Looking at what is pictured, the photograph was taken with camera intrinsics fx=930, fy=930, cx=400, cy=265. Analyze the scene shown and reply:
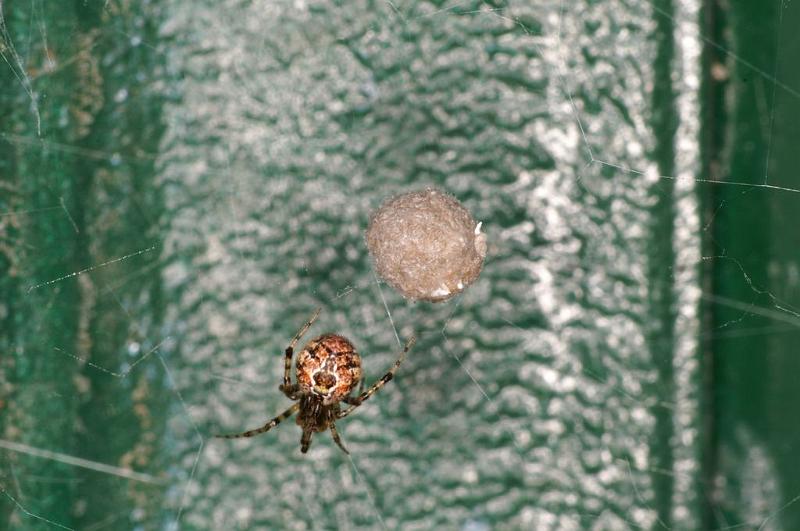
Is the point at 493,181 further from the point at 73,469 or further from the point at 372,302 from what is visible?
the point at 73,469

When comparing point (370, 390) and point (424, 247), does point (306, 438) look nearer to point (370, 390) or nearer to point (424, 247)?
point (370, 390)

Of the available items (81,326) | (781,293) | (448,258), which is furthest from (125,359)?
(781,293)

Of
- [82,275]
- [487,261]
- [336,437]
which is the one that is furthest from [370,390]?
[82,275]

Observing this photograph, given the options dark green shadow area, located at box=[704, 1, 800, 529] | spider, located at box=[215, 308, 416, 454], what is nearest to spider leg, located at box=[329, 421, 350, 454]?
spider, located at box=[215, 308, 416, 454]

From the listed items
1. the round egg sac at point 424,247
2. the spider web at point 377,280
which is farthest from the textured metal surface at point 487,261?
the round egg sac at point 424,247

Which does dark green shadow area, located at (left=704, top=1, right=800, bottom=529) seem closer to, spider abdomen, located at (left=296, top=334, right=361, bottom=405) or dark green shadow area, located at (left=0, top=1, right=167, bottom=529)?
spider abdomen, located at (left=296, top=334, right=361, bottom=405)
